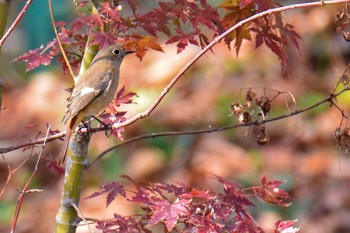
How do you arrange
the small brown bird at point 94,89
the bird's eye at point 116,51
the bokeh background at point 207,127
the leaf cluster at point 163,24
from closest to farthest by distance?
the leaf cluster at point 163,24 < the small brown bird at point 94,89 < the bird's eye at point 116,51 < the bokeh background at point 207,127

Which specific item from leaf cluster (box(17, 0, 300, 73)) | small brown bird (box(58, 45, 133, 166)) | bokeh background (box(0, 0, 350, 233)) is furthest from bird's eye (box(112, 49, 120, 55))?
bokeh background (box(0, 0, 350, 233))

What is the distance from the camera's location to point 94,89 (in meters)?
1.94

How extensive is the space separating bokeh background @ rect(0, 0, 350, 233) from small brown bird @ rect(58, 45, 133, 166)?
7.43ft

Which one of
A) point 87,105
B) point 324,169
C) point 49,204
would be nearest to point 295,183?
point 324,169

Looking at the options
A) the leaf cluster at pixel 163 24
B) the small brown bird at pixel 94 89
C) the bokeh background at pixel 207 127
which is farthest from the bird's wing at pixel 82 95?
the bokeh background at pixel 207 127

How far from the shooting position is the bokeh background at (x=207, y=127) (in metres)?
4.46

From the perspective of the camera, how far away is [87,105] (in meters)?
1.93

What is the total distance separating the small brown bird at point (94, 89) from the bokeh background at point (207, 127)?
2.27 m

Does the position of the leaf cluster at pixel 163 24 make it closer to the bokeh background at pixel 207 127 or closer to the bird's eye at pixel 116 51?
the bird's eye at pixel 116 51

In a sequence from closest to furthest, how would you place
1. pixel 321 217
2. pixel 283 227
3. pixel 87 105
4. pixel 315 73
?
pixel 283 227, pixel 87 105, pixel 321 217, pixel 315 73

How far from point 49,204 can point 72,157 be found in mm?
2990

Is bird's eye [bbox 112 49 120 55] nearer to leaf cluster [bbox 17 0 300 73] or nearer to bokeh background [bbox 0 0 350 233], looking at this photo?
leaf cluster [bbox 17 0 300 73]

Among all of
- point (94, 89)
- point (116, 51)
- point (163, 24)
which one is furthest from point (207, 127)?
point (163, 24)

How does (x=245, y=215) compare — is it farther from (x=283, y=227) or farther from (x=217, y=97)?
(x=217, y=97)
